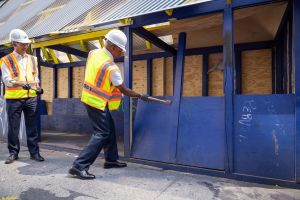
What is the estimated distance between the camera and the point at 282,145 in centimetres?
303

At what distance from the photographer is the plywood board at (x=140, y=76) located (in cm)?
688

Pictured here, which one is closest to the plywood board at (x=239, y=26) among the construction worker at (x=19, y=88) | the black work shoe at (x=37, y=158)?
the construction worker at (x=19, y=88)

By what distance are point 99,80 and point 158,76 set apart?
3536 mm

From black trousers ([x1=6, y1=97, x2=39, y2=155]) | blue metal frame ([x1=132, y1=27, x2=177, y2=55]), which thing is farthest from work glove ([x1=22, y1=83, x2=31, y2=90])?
blue metal frame ([x1=132, y1=27, x2=177, y2=55])

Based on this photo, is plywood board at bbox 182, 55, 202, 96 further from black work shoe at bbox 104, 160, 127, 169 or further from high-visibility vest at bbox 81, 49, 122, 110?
high-visibility vest at bbox 81, 49, 122, 110

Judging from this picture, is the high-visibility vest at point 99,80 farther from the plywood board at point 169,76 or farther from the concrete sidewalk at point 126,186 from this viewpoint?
the plywood board at point 169,76

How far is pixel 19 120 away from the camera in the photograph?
13.3 ft

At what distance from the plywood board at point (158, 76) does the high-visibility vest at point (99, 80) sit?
10.9ft

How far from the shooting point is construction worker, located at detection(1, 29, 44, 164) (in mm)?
3912

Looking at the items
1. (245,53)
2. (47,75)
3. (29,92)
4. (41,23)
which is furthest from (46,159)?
(47,75)

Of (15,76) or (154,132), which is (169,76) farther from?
(15,76)

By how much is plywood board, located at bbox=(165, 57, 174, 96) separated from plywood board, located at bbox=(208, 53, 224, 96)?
1.02 m

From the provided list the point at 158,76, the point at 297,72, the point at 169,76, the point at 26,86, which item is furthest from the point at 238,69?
the point at 26,86

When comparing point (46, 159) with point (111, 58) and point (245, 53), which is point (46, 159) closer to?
point (111, 58)
